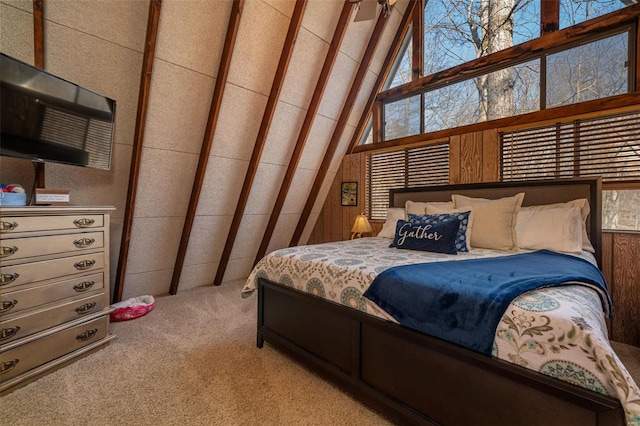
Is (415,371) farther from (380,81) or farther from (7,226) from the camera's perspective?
(380,81)

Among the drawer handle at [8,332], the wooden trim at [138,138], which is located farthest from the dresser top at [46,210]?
the drawer handle at [8,332]

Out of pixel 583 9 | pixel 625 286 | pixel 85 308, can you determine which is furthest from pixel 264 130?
pixel 625 286

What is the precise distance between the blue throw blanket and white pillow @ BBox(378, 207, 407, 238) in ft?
4.55

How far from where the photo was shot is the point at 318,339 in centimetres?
180

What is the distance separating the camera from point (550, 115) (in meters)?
2.69

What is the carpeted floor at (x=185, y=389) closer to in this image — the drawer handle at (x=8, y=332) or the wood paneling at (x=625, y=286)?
the wood paneling at (x=625, y=286)

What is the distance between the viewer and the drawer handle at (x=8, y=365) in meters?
1.62

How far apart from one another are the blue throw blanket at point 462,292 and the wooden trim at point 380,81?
2973 millimetres

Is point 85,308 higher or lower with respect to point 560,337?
lower

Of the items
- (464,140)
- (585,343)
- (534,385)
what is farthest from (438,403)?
(464,140)

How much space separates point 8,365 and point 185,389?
1002mm

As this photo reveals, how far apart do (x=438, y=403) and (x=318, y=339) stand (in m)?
0.76

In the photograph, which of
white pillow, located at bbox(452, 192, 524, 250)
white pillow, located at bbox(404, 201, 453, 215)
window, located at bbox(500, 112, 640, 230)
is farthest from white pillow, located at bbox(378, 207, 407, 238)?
window, located at bbox(500, 112, 640, 230)

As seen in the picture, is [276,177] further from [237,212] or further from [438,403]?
[438,403]
